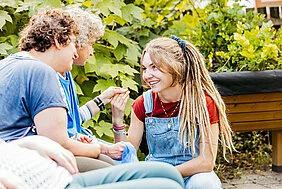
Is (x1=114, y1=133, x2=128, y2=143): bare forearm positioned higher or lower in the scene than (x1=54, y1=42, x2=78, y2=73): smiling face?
lower

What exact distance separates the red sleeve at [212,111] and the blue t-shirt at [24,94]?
0.72 meters

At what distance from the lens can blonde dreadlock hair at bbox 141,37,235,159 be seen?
2.42 meters

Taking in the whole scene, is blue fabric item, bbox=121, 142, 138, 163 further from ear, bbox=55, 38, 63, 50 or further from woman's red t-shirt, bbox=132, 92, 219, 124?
ear, bbox=55, 38, 63, 50

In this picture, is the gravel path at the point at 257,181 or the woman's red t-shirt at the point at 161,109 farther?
the gravel path at the point at 257,181

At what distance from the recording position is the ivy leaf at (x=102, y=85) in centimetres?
334

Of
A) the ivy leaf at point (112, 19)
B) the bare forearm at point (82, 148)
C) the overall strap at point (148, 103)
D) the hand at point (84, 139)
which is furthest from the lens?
the ivy leaf at point (112, 19)

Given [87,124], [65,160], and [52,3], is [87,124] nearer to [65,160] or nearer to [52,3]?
[52,3]

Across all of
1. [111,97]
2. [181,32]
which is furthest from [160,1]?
[111,97]

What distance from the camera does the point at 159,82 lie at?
8.07 ft

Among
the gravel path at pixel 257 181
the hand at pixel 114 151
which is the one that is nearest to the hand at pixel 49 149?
the hand at pixel 114 151

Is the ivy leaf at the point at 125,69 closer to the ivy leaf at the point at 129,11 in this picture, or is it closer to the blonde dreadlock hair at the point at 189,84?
the ivy leaf at the point at 129,11

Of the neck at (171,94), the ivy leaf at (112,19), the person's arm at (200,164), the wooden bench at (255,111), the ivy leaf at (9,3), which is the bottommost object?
the wooden bench at (255,111)

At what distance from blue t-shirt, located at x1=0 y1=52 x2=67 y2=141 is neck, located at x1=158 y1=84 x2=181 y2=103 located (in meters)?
0.64

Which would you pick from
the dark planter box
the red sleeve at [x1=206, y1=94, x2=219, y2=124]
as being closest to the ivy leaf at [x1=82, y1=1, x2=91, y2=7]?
the dark planter box
